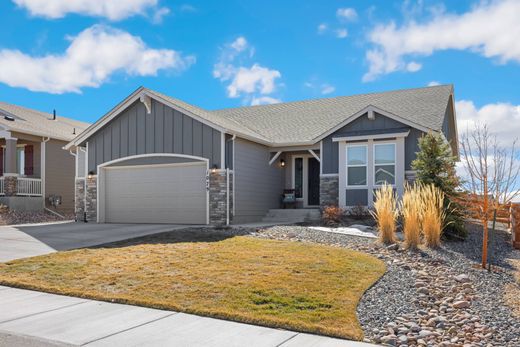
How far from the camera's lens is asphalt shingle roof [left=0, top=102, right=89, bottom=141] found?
21.9m

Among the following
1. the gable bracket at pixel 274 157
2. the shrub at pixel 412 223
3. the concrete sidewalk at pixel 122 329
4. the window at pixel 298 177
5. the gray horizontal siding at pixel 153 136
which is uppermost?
the gray horizontal siding at pixel 153 136

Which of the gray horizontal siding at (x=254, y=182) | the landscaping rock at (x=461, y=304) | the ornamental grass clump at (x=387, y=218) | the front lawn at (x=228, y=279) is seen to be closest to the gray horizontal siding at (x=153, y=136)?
the gray horizontal siding at (x=254, y=182)

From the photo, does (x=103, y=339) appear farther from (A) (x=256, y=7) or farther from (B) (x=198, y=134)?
(B) (x=198, y=134)

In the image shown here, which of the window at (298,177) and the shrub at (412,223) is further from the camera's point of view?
the window at (298,177)

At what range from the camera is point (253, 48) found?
14.7m

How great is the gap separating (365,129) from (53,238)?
10.5 meters

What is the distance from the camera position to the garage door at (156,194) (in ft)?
53.5

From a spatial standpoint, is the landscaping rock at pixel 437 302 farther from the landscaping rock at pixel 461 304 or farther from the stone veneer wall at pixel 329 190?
the stone veneer wall at pixel 329 190

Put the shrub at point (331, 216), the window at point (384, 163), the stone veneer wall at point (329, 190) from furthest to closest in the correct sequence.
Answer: the stone veneer wall at point (329, 190), the window at point (384, 163), the shrub at point (331, 216)

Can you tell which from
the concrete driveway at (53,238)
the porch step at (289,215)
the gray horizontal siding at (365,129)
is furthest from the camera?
the porch step at (289,215)

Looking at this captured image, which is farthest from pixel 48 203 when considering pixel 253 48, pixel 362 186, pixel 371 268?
pixel 371 268

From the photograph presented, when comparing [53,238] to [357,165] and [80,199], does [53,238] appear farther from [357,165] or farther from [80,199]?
[357,165]

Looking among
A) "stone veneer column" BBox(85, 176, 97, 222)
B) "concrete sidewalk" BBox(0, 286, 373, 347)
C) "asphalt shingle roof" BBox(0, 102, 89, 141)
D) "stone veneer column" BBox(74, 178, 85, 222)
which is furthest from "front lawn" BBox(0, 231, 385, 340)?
"asphalt shingle roof" BBox(0, 102, 89, 141)

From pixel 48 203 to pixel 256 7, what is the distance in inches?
635
